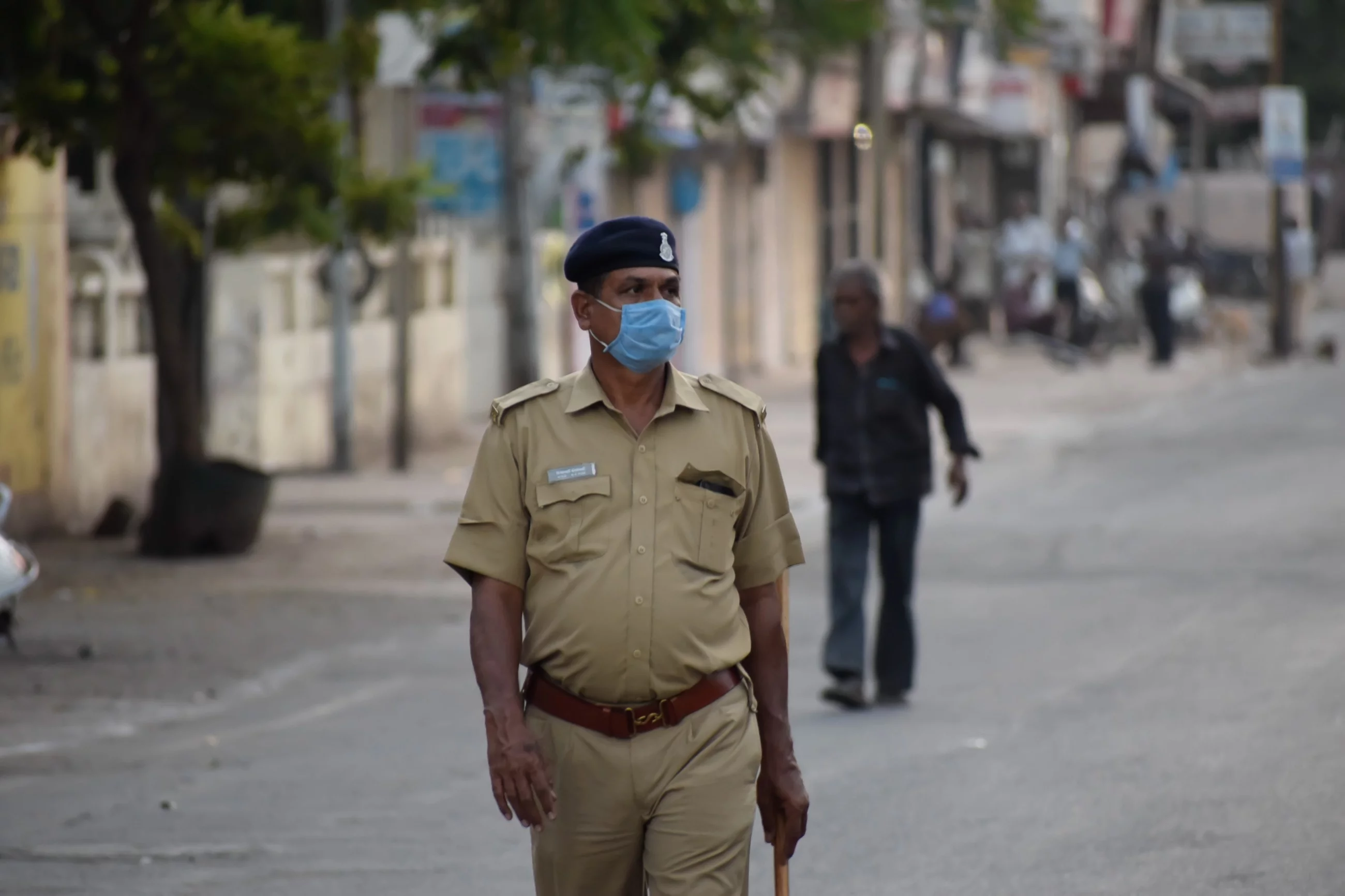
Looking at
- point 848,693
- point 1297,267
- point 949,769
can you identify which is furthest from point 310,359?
point 1297,267

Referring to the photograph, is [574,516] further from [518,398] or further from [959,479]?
[959,479]

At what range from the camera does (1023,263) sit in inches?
1391

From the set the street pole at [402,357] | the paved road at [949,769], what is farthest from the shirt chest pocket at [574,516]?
the street pole at [402,357]

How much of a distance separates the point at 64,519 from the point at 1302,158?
68.6ft

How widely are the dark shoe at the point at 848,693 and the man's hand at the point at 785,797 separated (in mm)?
4965

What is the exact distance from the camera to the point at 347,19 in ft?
54.6

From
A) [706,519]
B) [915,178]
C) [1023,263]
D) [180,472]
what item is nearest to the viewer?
[706,519]

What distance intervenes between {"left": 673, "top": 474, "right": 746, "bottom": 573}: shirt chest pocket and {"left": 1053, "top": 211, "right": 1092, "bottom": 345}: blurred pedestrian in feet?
95.4

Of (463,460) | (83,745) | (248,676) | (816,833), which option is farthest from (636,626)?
(463,460)

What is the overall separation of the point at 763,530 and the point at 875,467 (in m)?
5.00

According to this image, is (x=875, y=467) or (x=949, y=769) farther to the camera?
(x=875, y=467)

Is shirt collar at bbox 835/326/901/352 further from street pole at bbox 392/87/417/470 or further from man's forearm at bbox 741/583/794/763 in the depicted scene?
street pole at bbox 392/87/417/470

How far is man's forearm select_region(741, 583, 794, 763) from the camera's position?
469 cm

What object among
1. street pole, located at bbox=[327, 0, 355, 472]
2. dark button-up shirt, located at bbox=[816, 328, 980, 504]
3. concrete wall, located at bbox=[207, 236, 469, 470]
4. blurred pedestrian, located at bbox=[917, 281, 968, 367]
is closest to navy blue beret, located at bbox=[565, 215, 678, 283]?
dark button-up shirt, located at bbox=[816, 328, 980, 504]
